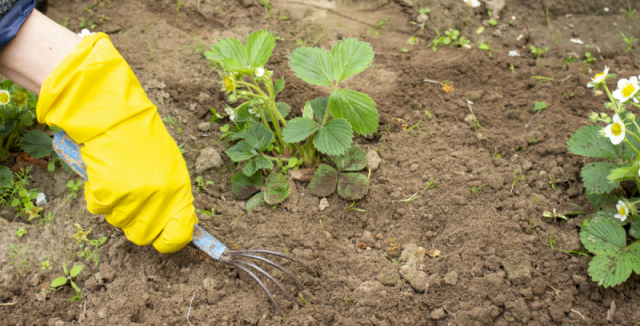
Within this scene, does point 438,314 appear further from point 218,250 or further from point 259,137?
point 259,137

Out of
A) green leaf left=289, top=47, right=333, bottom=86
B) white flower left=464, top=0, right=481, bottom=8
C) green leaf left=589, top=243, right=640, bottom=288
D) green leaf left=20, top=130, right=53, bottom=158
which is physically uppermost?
green leaf left=289, top=47, right=333, bottom=86

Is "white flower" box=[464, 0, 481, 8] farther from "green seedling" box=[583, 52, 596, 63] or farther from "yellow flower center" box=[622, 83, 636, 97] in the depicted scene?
"yellow flower center" box=[622, 83, 636, 97]

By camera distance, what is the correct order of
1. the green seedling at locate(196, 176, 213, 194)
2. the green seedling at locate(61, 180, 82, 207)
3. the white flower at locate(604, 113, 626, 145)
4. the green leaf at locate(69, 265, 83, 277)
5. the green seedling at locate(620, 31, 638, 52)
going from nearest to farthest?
the white flower at locate(604, 113, 626, 145)
the green leaf at locate(69, 265, 83, 277)
the green seedling at locate(61, 180, 82, 207)
the green seedling at locate(196, 176, 213, 194)
the green seedling at locate(620, 31, 638, 52)

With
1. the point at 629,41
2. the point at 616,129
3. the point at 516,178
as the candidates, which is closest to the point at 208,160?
the point at 516,178

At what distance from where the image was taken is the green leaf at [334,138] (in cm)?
172

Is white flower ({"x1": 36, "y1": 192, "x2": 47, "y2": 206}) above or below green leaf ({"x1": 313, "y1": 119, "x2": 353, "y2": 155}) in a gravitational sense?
below

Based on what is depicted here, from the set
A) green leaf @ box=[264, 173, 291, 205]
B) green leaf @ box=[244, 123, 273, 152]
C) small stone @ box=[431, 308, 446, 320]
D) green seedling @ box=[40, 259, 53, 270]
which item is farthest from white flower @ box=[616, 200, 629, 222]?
green seedling @ box=[40, 259, 53, 270]

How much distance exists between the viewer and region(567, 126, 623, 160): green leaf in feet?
5.39

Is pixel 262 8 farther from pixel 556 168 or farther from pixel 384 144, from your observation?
pixel 556 168

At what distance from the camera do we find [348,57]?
175cm

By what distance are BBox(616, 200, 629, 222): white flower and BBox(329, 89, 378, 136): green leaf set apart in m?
1.02

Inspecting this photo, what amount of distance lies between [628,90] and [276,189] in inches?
59.1

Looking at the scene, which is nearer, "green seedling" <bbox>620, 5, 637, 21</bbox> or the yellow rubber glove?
the yellow rubber glove

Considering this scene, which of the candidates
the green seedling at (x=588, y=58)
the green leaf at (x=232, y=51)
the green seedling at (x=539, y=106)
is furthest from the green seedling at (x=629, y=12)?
the green leaf at (x=232, y=51)
